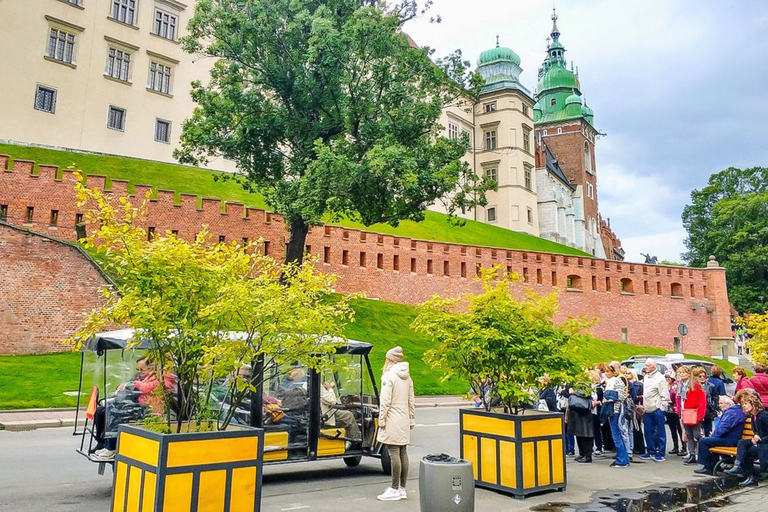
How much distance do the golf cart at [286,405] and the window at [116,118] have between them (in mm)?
35760

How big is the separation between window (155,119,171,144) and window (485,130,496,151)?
37.8 metres

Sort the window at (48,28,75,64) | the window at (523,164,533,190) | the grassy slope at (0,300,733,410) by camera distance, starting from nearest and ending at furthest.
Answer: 1. the grassy slope at (0,300,733,410)
2. the window at (48,28,75,64)
3. the window at (523,164,533,190)

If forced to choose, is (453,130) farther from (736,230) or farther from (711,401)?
(711,401)

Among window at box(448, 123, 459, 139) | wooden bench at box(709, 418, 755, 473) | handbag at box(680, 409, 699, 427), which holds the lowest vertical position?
wooden bench at box(709, 418, 755, 473)

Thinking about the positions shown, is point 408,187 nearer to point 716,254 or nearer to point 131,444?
point 131,444

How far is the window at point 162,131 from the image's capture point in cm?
4316

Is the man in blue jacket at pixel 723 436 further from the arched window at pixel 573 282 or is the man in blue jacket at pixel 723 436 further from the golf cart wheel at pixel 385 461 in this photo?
the arched window at pixel 573 282

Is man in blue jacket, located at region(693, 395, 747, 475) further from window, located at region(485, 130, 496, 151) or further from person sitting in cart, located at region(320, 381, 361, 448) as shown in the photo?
window, located at region(485, 130, 496, 151)

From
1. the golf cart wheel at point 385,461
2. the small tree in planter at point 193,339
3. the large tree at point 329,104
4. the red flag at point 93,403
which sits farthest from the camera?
the large tree at point 329,104

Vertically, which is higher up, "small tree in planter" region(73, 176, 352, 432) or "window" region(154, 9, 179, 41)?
"window" region(154, 9, 179, 41)

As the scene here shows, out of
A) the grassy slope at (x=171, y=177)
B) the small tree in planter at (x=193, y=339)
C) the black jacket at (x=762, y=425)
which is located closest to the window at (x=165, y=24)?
the grassy slope at (x=171, y=177)

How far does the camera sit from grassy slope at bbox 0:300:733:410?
15914 mm

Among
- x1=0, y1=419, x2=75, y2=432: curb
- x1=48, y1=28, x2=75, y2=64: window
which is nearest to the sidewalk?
x1=0, y1=419, x2=75, y2=432: curb

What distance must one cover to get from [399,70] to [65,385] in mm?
14625
